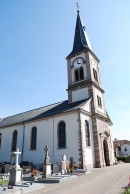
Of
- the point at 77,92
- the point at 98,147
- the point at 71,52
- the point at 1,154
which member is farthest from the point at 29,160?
the point at 71,52

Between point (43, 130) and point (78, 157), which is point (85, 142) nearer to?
point (78, 157)

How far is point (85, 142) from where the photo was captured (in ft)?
70.5

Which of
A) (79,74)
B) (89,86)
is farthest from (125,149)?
(89,86)

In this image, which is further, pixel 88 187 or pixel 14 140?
pixel 14 140

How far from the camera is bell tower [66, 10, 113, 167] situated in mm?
23734

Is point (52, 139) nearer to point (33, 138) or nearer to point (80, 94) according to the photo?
point (33, 138)

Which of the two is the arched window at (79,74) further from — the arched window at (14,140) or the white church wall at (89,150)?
the arched window at (14,140)

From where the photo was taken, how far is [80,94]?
26.8 meters

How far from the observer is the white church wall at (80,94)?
2639 centimetres

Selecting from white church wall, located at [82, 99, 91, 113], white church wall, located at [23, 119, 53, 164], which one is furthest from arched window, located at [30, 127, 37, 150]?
white church wall, located at [82, 99, 91, 113]

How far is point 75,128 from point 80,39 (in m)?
18.4

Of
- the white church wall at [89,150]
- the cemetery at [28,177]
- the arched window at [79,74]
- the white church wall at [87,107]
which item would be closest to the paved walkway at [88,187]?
the cemetery at [28,177]

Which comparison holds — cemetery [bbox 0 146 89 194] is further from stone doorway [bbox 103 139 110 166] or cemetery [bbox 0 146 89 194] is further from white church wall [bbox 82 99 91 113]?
stone doorway [bbox 103 139 110 166]

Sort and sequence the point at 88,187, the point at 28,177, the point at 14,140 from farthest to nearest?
the point at 14,140 → the point at 28,177 → the point at 88,187
